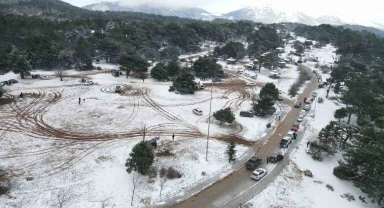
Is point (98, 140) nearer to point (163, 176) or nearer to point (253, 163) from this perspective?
point (163, 176)

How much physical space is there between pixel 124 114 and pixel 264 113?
83.8ft

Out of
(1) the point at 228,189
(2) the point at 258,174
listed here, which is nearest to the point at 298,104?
(2) the point at 258,174

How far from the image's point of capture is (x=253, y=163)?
35.1 metres

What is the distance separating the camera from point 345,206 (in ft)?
101

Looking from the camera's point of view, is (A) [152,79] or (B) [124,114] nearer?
(B) [124,114]

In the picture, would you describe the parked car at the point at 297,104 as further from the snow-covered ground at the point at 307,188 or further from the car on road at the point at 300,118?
the snow-covered ground at the point at 307,188

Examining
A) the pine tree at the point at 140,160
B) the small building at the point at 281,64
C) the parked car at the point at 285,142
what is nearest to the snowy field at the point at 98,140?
the pine tree at the point at 140,160

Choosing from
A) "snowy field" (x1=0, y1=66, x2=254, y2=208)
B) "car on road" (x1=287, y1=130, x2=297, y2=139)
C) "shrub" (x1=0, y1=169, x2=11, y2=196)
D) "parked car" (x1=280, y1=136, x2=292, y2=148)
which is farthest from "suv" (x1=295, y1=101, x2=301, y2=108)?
"shrub" (x1=0, y1=169, x2=11, y2=196)

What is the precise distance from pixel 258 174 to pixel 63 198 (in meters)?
20.7

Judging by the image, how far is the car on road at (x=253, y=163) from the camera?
34.9m

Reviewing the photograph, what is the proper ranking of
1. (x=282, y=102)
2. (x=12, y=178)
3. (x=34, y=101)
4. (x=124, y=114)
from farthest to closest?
1. (x=282, y=102)
2. (x=34, y=101)
3. (x=124, y=114)
4. (x=12, y=178)

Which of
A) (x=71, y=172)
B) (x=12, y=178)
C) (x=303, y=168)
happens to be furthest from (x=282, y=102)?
(x=12, y=178)

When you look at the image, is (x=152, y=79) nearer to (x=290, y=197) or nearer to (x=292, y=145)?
(x=292, y=145)

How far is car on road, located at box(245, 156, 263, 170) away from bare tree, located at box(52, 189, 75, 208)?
1975 cm
